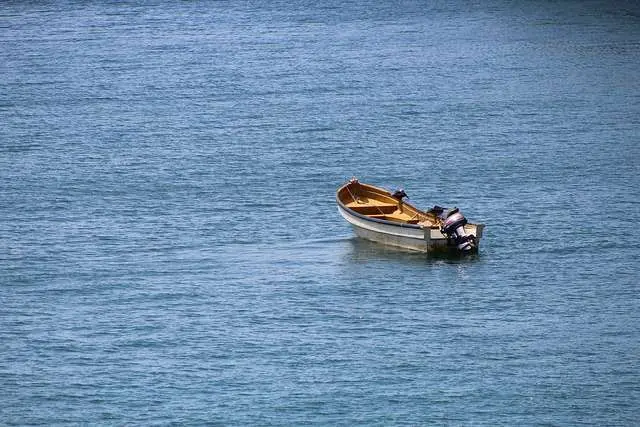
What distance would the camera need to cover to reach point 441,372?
241 feet

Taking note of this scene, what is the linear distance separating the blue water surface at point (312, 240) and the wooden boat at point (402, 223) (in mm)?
1009

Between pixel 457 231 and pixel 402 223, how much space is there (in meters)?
3.41

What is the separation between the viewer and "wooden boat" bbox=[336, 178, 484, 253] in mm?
87875

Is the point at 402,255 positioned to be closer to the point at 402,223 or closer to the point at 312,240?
the point at 402,223

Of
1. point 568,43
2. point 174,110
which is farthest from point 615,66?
point 174,110

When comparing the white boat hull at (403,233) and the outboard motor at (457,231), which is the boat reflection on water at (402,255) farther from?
the outboard motor at (457,231)

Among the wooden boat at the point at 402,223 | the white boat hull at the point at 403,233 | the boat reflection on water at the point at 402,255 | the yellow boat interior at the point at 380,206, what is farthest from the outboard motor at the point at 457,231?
the yellow boat interior at the point at 380,206

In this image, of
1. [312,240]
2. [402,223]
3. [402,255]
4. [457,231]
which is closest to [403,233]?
[402,223]

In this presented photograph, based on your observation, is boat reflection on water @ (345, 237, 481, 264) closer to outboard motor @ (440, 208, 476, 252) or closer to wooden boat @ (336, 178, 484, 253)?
wooden boat @ (336, 178, 484, 253)

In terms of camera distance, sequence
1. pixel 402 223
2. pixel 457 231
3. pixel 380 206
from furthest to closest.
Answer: pixel 380 206 < pixel 402 223 < pixel 457 231

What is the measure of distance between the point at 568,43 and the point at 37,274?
9245 centimetres

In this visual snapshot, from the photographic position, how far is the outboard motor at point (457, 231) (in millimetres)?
87500

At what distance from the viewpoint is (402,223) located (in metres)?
89.2

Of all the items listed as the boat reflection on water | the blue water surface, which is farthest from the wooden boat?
the blue water surface
